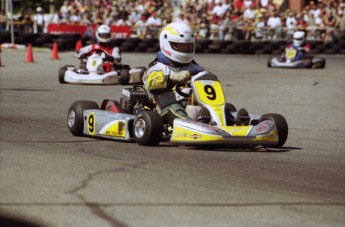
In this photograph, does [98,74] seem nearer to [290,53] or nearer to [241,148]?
[290,53]

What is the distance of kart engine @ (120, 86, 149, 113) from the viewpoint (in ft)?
29.5

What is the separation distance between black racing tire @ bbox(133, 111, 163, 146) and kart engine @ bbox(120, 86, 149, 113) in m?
0.68

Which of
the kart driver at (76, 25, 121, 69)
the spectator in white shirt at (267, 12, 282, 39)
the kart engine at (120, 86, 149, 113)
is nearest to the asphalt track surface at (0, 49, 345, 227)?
the kart engine at (120, 86, 149, 113)

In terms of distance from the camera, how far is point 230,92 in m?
15.6

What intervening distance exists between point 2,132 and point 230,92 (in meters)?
6.86

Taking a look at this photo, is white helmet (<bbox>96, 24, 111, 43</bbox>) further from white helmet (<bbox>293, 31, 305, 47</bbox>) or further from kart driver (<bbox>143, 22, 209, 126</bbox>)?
kart driver (<bbox>143, 22, 209, 126</bbox>)

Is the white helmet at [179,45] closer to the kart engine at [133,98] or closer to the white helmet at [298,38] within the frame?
the kart engine at [133,98]

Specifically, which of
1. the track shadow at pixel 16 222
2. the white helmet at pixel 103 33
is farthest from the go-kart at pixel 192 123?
the white helmet at pixel 103 33

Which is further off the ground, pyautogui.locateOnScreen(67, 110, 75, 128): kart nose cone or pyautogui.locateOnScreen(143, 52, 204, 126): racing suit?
pyautogui.locateOnScreen(143, 52, 204, 126): racing suit

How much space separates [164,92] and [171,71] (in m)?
0.34

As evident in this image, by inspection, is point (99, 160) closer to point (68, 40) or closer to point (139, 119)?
point (139, 119)

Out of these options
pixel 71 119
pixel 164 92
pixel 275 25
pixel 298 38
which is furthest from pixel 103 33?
pixel 275 25

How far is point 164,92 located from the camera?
8.65 meters

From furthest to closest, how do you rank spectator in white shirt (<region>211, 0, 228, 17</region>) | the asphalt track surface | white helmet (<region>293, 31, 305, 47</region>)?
spectator in white shirt (<region>211, 0, 228, 17</region>)
white helmet (<region>293, 31, 305, 47</region>)
the asphalt track surface
